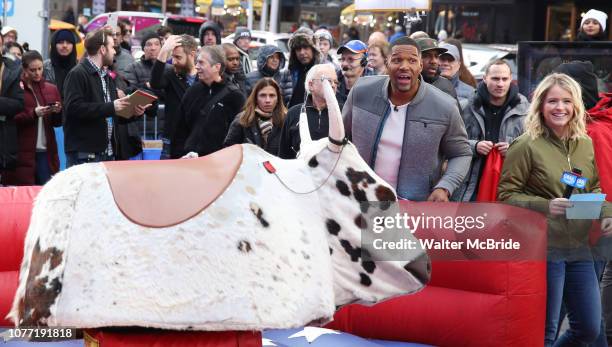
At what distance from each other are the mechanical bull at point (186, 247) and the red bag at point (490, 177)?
2.29m

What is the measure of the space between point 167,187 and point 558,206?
2516mm

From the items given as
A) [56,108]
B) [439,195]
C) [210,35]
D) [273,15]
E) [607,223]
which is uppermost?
[273,15]

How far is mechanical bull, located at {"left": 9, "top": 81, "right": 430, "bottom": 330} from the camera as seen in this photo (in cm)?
364

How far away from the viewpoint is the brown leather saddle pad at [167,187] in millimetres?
3729

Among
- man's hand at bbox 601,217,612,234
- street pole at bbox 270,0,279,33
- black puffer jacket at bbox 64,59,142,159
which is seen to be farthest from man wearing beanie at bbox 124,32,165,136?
street pole at bbox 270,0,279,33

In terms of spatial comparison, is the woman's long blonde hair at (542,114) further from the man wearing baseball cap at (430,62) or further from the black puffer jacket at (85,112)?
the black puffer jacket at (85,112)

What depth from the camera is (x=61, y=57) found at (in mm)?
10750

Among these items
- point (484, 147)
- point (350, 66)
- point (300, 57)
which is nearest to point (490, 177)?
point (484, 147)

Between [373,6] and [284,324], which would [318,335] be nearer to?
[284,324]

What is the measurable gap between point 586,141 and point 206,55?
12.0ft

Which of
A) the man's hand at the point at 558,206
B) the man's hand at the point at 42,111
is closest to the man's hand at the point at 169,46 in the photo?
the man's hand at the point at 42,111

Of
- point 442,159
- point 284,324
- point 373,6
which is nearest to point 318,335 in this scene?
point 442,159

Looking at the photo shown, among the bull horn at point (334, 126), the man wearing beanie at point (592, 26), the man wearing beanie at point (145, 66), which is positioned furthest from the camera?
the man wearing beanie at point (145, 66)

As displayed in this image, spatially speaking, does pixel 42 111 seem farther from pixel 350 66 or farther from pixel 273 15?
pixel 273 15
